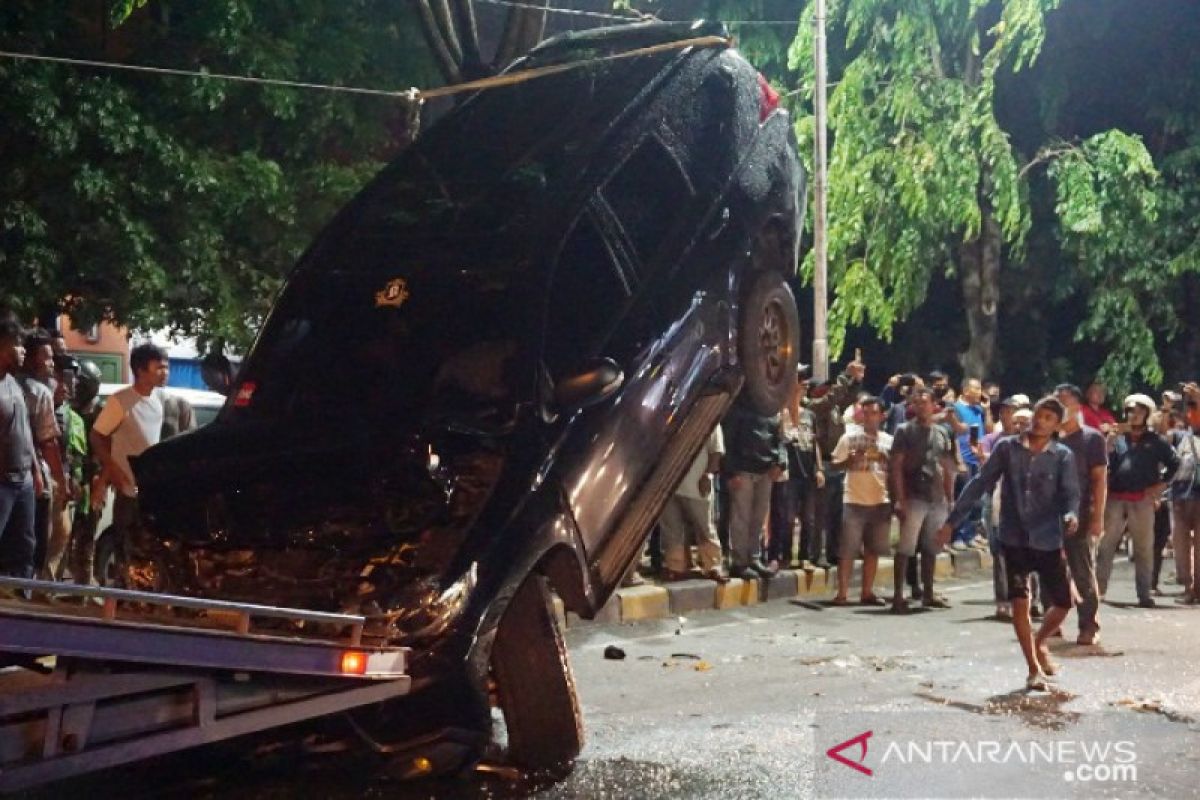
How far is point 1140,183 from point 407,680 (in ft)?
60.6

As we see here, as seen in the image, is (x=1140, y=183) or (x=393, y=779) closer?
(x=393, y=779)

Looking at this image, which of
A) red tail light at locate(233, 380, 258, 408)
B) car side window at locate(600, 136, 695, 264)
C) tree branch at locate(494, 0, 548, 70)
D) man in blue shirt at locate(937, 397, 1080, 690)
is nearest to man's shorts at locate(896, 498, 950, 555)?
man in blue shirt at locate(937, 397, 1080, 690)

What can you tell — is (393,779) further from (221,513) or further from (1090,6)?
(1090,6)

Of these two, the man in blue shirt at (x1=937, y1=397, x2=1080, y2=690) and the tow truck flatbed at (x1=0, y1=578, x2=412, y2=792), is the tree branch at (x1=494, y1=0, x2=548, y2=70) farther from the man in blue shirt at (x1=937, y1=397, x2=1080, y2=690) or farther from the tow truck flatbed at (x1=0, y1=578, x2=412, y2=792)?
the tow truck flatbed at (x1=0, y1=578, x2=412, y2=792)

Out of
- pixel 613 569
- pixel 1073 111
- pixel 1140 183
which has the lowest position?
pixel 613 569

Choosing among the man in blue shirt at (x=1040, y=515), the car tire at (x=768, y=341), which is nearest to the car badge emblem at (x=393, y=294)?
the car tire at (x=768, y=341)

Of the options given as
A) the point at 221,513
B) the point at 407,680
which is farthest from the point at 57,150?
the point at 407,680

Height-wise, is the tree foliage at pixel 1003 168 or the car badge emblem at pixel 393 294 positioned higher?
the tree foliage at pixel 1003 168

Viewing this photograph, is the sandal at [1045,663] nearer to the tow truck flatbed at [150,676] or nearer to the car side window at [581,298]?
the car side window at [581,298]

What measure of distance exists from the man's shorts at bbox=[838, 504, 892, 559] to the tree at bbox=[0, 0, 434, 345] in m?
5.84

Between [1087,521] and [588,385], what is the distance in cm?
548

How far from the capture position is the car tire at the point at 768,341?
8.16 meters

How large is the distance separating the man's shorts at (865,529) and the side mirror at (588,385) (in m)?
6.36

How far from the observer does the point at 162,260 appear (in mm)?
13117
